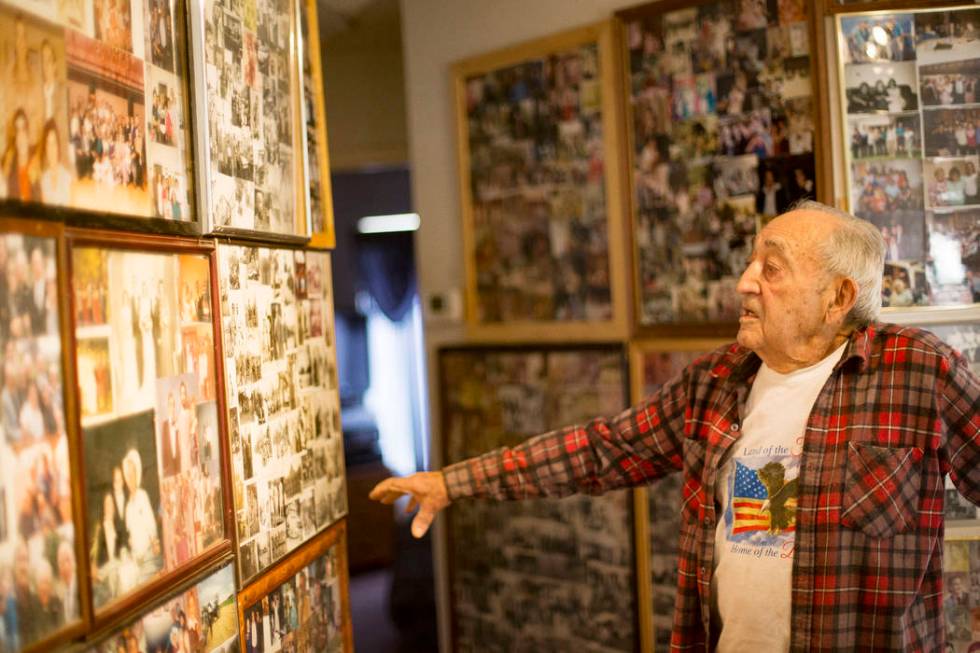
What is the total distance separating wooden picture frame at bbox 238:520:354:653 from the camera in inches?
62.6

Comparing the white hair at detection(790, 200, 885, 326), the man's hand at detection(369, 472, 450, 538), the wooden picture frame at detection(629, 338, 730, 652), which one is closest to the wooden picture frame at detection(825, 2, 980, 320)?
the white hair at detection(790, 200, 885, 326)

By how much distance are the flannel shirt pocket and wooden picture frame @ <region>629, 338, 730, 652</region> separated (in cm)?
108

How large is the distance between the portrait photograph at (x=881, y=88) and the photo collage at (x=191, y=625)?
1958 millimetres

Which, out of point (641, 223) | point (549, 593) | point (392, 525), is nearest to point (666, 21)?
point (641, 223)

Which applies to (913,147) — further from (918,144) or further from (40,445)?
(40,445)

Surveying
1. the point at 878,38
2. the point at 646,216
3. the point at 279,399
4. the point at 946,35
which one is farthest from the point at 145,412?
the point at 946,35

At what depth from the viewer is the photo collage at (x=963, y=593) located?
232 cm

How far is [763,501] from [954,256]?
1052mm

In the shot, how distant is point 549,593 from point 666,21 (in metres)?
1.91

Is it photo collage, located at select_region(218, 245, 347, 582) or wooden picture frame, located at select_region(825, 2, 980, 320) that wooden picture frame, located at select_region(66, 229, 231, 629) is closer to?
photo collage, located at select_region(218, 245, 347, 582)

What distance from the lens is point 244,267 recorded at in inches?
63.2

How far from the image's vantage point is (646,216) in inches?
109

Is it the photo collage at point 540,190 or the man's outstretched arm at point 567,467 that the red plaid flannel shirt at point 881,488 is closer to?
the man's outstretched arm at point 567,467

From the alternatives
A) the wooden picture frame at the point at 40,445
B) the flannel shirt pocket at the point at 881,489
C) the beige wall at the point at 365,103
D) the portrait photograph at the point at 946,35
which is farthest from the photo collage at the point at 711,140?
the beige wall at the point at 365,103
